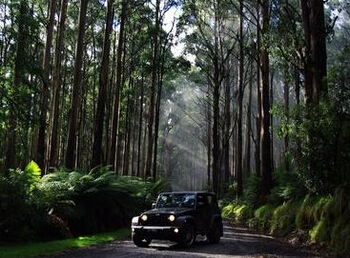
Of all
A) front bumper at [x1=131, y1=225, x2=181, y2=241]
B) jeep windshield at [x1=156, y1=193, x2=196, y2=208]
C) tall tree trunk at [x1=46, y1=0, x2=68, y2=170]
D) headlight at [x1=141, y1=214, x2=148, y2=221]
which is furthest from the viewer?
tall tree trunk at [x1=46, y1=0, x2=68, y2=170]

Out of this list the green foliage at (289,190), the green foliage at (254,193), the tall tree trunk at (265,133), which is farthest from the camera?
the green foliage at (254,193)

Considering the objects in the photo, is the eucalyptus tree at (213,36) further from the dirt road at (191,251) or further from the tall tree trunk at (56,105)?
the dirt road at (191,251)

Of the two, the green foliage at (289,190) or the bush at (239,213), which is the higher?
the green foliage at (289,190)

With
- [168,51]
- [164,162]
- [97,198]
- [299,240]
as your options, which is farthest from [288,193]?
[164,162]

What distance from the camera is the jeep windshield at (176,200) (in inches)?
591

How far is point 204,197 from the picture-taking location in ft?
51.1

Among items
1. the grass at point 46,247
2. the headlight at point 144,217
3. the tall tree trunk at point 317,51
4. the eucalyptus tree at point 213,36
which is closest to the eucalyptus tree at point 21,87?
the grass at point 46,247

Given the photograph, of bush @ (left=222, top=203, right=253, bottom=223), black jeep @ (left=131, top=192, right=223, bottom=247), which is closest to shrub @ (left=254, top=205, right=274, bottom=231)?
bush @ (left=222, top=203, right=253, bottom=223)

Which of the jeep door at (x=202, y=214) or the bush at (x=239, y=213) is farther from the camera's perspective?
the bush at (x=239, y=213)

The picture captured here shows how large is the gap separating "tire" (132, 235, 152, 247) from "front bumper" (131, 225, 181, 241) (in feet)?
0.50

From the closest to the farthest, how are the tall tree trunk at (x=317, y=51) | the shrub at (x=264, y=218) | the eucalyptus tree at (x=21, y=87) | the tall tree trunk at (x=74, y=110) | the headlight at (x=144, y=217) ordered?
the headlight at (x=144, y=217) → the tall tree trunk at (x=317, y=51) → the eucalyptus tree at (x=21, y=87) → the tall tree trunk at (x=74, y=110) → the shrub at (x=264, y=218)

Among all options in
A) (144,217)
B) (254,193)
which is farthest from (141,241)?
(254,193)

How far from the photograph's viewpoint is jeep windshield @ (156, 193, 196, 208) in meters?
15.0

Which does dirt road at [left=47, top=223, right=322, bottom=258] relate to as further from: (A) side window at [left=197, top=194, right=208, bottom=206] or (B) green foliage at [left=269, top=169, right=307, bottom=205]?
(B) green foliage at [left=269, top=169, right=307, bottom=205]
